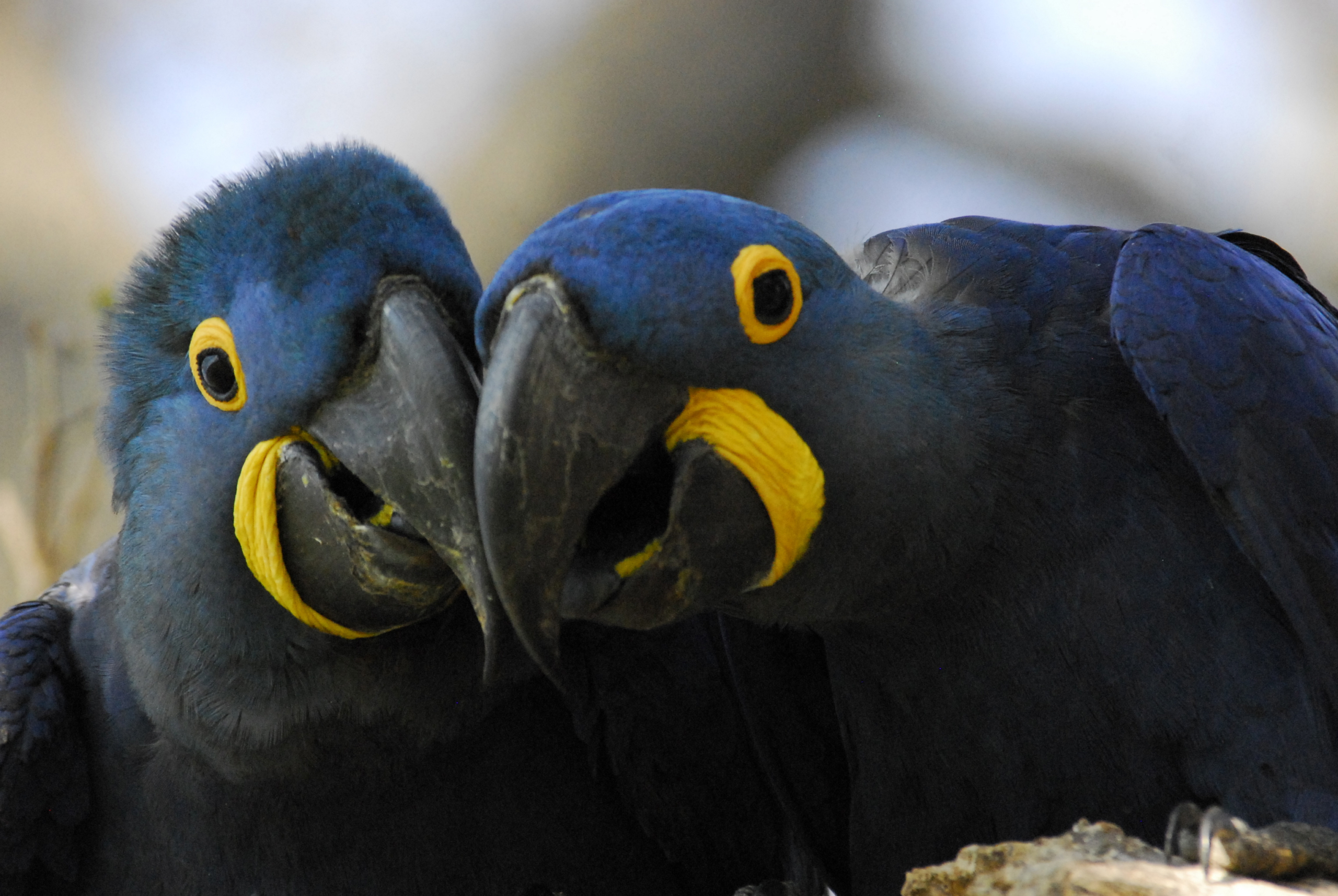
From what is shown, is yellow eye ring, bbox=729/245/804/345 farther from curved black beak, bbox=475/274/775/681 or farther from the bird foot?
the bird foot

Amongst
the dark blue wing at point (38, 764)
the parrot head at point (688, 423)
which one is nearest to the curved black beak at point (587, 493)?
the parrot head at point (688, 423)

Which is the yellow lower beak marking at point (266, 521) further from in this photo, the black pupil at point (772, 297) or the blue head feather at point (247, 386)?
the black pupil at point (772, 297)

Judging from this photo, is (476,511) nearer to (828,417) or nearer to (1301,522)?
(828,417)

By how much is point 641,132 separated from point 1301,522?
4.25 meters

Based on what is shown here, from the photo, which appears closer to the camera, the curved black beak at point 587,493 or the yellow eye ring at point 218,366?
the curved black beak at point 587,493

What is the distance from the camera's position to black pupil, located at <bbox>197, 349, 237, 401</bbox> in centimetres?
240

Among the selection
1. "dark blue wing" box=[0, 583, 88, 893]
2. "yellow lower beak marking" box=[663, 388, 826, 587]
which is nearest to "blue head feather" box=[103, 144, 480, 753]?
"dark blue wing" box=[0, 583, 88, 893]

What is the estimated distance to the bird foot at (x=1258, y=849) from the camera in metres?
1.99

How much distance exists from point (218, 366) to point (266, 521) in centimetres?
34

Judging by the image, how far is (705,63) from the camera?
19.5 ft

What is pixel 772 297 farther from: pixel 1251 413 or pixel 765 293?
pixel 1251 413

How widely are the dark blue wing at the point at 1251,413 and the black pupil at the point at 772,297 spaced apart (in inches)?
28.3

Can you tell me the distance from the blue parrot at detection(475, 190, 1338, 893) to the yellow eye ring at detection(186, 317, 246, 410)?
0.58 meters

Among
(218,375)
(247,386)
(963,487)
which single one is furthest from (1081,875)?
(218,375)
